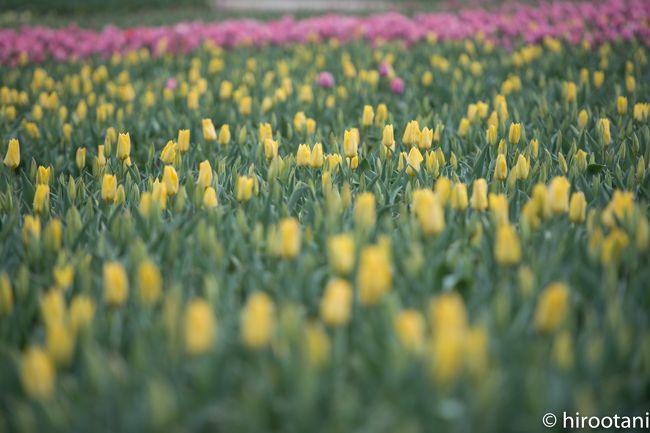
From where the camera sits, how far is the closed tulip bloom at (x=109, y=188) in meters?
1.91

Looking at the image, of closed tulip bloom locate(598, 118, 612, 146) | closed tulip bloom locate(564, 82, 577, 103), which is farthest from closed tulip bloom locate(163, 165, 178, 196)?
closed tulip bloom locate(564, 82, 577, 103)

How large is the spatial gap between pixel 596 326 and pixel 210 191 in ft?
3.66

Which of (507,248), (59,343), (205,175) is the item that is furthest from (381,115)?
(59,343)

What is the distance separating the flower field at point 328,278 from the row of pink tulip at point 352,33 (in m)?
2.22

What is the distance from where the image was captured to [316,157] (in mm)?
2162

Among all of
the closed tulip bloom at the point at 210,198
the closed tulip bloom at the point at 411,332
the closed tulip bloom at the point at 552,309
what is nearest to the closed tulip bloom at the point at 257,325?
the closed tulip bloom at the point at 411,332

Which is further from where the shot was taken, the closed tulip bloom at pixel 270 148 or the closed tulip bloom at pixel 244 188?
the closed tulip bloom at pixel 270 148

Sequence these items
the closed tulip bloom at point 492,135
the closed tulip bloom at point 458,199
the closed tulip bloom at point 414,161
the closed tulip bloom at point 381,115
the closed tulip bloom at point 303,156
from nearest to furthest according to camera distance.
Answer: the closed tulip bloom at point 458,199 < the closed tulip bloom at point 414,161 < the closed tulip bloom at point 303,156 < the closed tulip bloom at point 492,135 < the closed tulip bloom at point 381,115

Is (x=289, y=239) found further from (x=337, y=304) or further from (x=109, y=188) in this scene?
(x=109, y=188)

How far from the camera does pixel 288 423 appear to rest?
40.8 inches

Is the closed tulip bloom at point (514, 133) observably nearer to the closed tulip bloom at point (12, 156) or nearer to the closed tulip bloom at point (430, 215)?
the closed tulip bloom at point (430, 215)

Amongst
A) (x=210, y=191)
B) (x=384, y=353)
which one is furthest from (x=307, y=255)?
(x=210, y=191)

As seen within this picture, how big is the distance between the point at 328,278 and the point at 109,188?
84 centimetres

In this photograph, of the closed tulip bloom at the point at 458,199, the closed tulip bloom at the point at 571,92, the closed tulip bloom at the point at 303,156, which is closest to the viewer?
the closed tulip bloom at the point at 458,199
